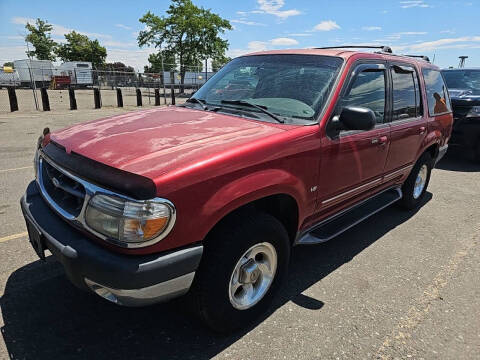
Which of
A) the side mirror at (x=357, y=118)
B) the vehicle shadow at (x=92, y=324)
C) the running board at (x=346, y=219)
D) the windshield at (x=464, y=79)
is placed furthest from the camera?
the windshield at (x=464, y=79)

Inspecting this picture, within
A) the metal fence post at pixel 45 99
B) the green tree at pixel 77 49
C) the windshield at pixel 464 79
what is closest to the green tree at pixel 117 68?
the green tree at pixel 77 49

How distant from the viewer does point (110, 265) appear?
1820mm

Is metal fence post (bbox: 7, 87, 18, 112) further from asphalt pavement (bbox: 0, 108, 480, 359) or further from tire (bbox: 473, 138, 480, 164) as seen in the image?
tire (bbox: 473, 138, 480, 164)

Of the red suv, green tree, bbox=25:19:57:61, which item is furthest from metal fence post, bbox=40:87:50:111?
green tree, bbox=25:19:57:61

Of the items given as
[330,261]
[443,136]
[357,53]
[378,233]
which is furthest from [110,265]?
[443,136]

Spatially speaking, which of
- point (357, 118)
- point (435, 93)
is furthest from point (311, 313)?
point (435, 93)

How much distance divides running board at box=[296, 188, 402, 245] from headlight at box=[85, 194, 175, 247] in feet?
4.58

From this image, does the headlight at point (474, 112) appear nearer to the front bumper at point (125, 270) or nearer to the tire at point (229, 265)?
the tire at point (229, 265)

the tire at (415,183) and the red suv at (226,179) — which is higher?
the red suv at (226,179)

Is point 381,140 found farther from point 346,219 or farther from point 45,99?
point 45,99

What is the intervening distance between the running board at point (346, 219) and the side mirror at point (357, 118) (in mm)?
940

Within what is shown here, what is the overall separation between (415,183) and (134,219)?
4.14 meters

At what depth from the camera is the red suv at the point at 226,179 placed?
1.87 metres

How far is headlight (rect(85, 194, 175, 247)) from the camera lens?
1814mm
